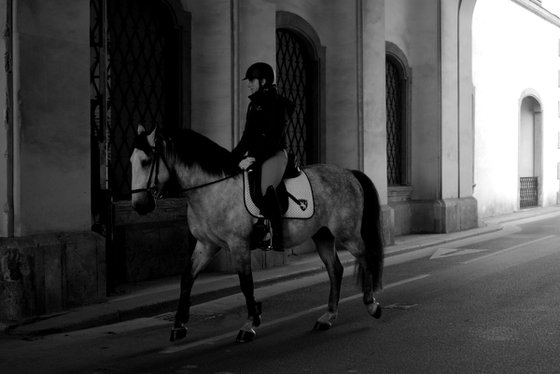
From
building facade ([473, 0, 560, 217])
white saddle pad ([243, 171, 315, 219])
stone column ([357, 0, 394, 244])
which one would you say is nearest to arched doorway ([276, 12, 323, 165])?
stone column ([357, 0, 394, 244])

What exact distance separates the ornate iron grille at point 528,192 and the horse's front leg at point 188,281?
2279 centimetres

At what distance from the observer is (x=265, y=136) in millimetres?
7098

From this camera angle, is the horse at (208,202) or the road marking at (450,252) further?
the road marking at (450,252)

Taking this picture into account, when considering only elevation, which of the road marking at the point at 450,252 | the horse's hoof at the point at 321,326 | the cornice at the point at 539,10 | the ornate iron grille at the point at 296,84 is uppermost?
the cornice at the point at 539,10

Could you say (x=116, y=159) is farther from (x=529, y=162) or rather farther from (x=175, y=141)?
(x=529, y=162)

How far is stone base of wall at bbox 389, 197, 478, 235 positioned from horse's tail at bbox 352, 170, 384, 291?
9788mm

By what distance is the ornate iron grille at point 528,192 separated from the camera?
2819 cm

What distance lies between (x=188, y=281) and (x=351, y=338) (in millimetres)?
1657

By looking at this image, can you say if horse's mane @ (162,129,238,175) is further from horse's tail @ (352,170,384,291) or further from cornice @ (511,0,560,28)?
cornice @ (511,0,560,28)

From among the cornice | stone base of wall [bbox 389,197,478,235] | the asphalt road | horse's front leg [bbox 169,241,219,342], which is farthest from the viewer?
the cornice

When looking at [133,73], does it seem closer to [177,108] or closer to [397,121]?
[177,108]

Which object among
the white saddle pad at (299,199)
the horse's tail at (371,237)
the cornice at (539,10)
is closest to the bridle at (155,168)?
the white saddle pad at (299,199)

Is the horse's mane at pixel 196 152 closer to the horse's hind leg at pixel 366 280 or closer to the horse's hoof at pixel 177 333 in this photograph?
the horse's hoof at pixel 177 333

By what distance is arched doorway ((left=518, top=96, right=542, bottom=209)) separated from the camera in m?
29.3
